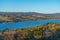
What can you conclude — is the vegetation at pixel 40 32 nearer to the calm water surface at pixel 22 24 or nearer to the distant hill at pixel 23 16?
the calm water surface at pixel 22 24

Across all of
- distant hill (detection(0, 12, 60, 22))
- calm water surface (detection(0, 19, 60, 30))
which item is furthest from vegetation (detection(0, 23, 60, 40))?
distant hill (detection(0, 12, 60, 22))

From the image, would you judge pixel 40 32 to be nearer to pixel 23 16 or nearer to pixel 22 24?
pixel 22 24

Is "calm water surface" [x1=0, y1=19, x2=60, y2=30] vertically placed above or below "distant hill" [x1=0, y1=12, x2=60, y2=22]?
below

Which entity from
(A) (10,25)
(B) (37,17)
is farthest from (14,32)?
(B) (37,17)

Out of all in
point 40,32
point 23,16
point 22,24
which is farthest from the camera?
point 23,16

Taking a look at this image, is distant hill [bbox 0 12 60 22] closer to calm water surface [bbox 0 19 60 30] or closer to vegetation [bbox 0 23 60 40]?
calm water surface [bbox 0 19 60 30]

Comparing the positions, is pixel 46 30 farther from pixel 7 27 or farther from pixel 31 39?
pixel 7 27

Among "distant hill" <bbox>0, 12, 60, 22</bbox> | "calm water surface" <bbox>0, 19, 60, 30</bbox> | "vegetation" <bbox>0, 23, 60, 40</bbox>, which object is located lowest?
"vegetation" <bbox>0, 23, 60, 40</bbox>

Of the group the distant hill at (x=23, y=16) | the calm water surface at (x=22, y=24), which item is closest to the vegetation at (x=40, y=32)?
the calm water surface at (x=22, y=24)

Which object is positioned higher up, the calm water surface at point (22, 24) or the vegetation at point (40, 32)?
the calm water surface at point (22, 24)

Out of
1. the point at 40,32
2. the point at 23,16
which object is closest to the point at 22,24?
the point at 23,16

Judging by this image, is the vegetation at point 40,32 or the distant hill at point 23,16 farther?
the distant hill at point 23,16
